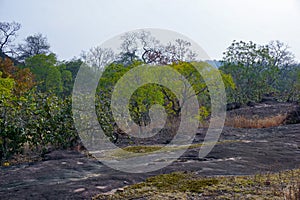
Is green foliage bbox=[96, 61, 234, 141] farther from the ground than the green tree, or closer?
closer

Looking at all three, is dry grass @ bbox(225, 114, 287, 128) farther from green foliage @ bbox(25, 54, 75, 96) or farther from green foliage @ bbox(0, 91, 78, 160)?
green foliage @ bbox(25, 54, 75, 96)

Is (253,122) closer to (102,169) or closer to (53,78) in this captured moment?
(102,169)

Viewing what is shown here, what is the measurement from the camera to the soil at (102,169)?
12.4 ft

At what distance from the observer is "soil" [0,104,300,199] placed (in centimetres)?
378

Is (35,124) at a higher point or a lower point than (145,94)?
lower

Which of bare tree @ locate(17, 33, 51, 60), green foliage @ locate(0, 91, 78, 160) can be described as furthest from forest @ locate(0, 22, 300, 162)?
bare tree @ locate(17, 33, 51, 60)

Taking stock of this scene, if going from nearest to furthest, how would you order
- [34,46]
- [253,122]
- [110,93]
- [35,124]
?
[35,124], [110,93], [253,122], [34,46]

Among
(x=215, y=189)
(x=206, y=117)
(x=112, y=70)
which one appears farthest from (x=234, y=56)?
(x=215, y=189)

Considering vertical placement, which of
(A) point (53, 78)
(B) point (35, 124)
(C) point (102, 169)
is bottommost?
(C) point (102, 169)

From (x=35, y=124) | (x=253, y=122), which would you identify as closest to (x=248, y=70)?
(x=253, y=122)

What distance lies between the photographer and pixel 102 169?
498 centimetres

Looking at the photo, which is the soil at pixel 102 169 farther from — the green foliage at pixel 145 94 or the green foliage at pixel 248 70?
the green foliage at pixel 248 70

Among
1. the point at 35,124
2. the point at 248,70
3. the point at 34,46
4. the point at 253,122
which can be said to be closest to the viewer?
the point at 35,124

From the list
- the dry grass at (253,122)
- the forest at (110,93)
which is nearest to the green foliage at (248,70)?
the forest at (110,93)
